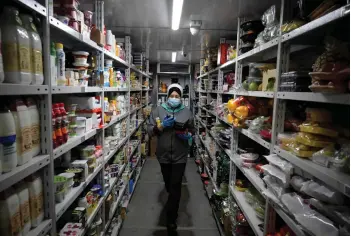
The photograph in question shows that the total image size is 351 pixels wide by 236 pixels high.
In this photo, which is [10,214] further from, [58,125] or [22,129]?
[58,125]

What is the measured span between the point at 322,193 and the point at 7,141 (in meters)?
1.39

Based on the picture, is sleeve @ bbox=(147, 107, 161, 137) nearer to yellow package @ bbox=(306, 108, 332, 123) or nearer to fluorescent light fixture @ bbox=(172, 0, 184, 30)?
fluorescent light fixture @ bbox=(172, 0, 184, 30)

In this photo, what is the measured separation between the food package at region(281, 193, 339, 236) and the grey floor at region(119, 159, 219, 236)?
2124 millimetres

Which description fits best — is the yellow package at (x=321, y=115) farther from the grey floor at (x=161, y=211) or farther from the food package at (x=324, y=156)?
the grey floor at (x=161, y=211)

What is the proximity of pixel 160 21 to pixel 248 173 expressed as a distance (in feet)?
7.09

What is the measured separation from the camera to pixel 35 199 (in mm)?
1197

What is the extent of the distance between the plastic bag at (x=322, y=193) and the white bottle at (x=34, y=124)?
4.54 ft

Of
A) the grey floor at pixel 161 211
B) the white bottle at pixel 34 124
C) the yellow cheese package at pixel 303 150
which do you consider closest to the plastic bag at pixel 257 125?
the yellow cheese package at pixel 303 150

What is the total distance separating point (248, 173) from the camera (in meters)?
2.11

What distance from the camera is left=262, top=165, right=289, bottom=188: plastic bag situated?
4.59ft

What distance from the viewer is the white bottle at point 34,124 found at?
1.17 meters

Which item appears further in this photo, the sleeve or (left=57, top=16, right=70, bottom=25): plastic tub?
the sleeve

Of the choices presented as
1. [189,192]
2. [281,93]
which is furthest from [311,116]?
[189,192]

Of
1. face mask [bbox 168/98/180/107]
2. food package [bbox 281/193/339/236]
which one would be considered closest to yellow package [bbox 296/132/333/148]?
food package [bbox 281/193/339/236]
